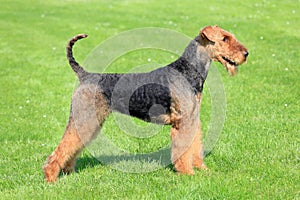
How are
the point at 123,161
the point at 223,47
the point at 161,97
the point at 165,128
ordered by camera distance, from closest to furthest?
1. the point at 161,97
2. the point at 223,47
3. the point at 123,161
4. the point at 165,128

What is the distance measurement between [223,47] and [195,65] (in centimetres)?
40

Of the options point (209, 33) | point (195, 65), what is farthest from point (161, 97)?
point (209, 33)

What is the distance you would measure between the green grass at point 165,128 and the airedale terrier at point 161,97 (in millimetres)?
355

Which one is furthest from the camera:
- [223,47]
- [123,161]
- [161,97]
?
[123,161]

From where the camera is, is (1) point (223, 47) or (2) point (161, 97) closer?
(2) point (161, 97)

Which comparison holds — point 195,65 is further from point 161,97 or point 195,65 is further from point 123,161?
point 123,161

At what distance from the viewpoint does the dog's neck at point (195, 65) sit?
5281mm

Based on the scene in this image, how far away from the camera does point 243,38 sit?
13.9 metres

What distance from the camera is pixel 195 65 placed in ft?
17.4

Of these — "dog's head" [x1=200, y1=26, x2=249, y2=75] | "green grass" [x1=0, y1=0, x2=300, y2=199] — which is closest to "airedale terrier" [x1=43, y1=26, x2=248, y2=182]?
"dog's head" [x1=200, y1=26, x2=249, y2=75]

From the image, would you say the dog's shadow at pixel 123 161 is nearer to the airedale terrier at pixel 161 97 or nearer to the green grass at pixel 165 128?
the green grass at pixel 165 128

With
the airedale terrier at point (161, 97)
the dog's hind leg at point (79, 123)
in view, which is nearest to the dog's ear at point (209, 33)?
the airedale terrier at point (161, 97)

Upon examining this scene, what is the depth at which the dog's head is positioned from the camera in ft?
17.2

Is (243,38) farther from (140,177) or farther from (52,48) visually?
(140,177)
